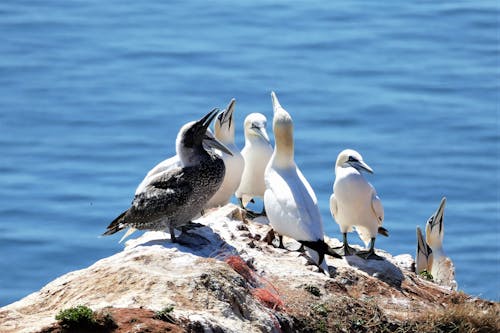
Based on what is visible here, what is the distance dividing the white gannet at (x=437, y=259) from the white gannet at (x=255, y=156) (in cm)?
212

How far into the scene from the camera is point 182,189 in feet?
48.8

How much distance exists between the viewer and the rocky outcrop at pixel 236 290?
13.2 meters

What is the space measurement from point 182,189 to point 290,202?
1195 millimetres

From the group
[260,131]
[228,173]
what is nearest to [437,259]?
[260,131]

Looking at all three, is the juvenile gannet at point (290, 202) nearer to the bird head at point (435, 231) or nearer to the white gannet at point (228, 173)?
the white gannet at point (228, 173)

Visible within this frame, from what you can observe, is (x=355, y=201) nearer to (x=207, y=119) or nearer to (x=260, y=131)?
(x=260, y=131)

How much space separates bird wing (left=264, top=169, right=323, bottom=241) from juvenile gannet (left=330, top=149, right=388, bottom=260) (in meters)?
0.78

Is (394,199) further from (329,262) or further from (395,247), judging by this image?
(329,262)

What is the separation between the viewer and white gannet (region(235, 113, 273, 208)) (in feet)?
58.3

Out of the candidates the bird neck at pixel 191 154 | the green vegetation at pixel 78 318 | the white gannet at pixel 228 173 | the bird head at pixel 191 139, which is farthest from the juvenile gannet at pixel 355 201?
the green vegetation at pixel 78 318

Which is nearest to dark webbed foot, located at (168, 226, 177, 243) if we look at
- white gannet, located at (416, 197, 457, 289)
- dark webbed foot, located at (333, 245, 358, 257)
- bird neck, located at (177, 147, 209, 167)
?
bird neck, located at (177, 147, 209, 167)

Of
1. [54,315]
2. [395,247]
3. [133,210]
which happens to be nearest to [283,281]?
[133,210]

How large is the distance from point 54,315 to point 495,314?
4449 mm

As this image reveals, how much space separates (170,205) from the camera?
14828mm
